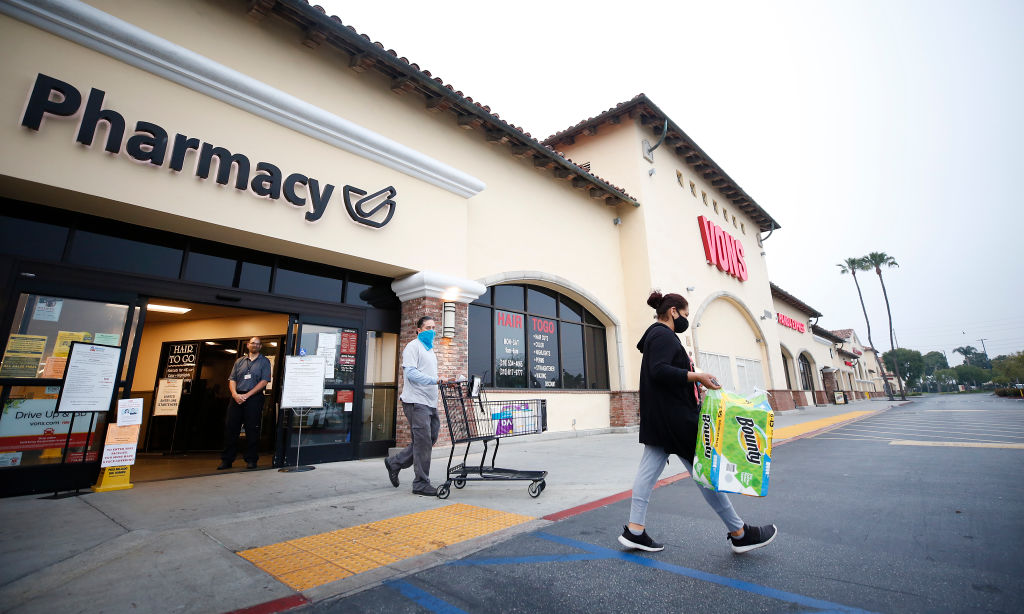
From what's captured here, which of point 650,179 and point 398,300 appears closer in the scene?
point 398,300

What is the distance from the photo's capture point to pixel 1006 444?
719cm

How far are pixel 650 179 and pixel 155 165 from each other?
12.9m

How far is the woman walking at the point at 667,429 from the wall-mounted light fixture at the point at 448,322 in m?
5.11

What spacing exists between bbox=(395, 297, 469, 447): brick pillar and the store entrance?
3.02 metres

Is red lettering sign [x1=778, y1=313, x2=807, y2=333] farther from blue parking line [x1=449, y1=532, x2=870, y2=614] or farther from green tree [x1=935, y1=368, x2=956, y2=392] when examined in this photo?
green tree [x1=935, y1=368, x2=956, y2=392]

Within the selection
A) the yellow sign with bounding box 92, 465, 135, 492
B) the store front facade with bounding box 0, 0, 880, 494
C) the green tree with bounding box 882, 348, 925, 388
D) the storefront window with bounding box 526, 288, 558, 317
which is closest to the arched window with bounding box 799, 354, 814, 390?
the store front facade with bounding box 0, 0, 880, 494

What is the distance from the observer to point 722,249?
58.5 feet

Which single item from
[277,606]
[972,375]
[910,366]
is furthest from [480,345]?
[972,375]

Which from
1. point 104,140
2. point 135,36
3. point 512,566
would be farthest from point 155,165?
point 512,566

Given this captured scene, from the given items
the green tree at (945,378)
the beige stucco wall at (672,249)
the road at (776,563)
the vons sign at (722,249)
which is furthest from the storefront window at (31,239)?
the green tree at (945,378)

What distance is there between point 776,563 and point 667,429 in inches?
40.3

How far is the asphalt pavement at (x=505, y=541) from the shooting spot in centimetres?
235

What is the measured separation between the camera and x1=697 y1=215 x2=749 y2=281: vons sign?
16.8 metres

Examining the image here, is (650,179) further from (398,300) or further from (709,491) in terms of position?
(709,491)
